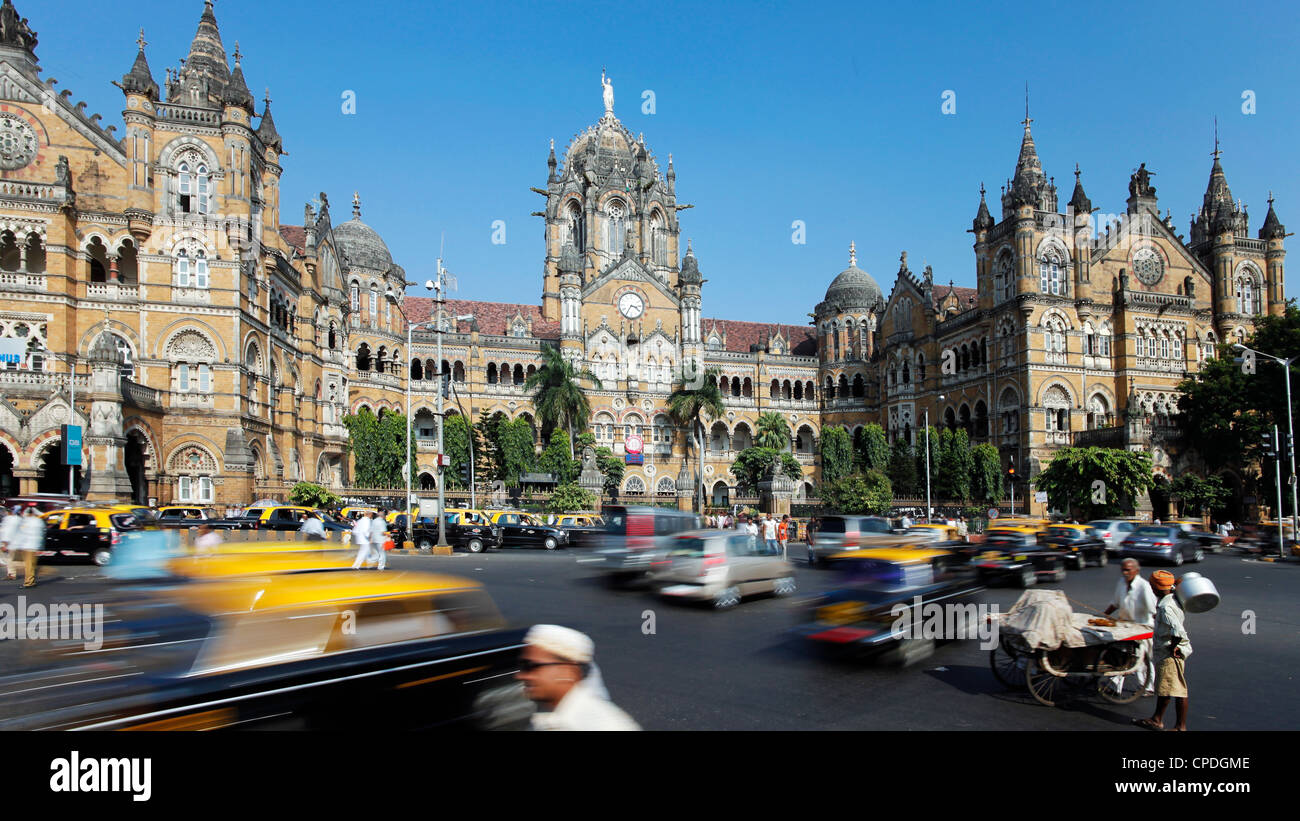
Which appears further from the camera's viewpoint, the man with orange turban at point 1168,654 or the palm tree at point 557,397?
the palm tree at point 557,397

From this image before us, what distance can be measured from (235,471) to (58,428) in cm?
677

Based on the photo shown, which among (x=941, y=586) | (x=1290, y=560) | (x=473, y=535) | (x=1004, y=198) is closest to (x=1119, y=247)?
(x=1004, y=198)

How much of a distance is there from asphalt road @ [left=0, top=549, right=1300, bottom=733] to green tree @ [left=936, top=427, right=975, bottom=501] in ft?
112

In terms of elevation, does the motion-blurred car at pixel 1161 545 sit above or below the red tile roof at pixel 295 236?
below

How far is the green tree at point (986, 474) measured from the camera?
4944 centimetres

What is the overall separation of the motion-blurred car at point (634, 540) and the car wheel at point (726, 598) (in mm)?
1650

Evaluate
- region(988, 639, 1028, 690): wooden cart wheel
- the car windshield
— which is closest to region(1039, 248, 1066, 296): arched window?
the car windshield

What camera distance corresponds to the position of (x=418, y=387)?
58094 millimetres

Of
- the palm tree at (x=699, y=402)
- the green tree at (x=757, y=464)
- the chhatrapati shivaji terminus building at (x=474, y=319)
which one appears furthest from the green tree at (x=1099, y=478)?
the palm tree at (x=699, y=402)

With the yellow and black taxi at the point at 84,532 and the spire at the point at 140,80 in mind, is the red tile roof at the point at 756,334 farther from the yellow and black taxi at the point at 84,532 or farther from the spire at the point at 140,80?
the yellow and black taxi at the point at 84,532

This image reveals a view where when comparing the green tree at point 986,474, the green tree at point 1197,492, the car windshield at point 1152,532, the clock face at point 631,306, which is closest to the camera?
the car windshield at point 1152,532

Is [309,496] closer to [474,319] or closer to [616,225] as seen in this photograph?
[474,319]

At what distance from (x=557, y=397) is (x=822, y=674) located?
43.9 m

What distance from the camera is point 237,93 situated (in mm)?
38531
